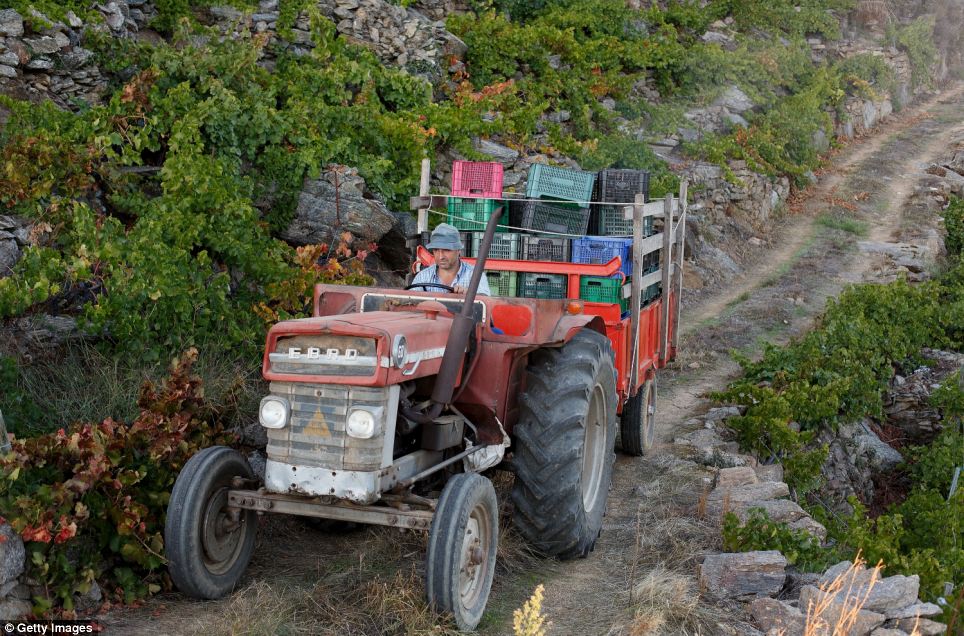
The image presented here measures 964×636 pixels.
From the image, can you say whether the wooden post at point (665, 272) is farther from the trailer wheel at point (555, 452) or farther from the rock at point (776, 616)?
the rock at point (776, 616)

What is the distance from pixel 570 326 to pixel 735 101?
1647 centimetres

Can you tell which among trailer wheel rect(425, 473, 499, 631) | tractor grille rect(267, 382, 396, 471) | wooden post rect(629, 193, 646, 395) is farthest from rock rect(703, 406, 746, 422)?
tractor grille rect(267, 382, 396, 471)

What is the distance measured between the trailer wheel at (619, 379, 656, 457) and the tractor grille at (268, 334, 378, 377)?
390 cm

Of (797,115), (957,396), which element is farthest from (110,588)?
(797,115)

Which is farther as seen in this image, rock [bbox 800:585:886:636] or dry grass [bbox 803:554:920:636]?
rock [bbox 800:585:886:636]

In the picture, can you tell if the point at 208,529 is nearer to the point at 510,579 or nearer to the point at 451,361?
the point at 451,361

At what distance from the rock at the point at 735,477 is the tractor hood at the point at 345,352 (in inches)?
123

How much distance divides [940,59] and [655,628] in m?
31.9

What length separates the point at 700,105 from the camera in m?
19.8

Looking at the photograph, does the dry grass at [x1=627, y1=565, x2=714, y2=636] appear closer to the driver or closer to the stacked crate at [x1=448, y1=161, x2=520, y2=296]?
the driver

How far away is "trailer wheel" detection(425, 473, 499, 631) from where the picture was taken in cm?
416

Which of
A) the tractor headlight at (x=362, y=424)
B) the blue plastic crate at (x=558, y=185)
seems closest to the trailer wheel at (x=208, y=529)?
the tractor headlight at (x=362, y=424)

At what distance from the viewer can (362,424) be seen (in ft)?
13.9

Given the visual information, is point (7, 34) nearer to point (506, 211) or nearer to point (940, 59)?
point (506, 211)
